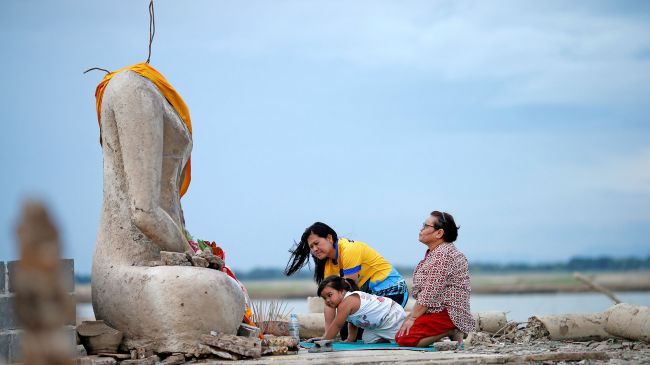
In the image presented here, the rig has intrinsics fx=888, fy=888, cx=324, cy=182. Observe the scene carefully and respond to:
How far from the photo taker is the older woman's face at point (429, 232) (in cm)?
876

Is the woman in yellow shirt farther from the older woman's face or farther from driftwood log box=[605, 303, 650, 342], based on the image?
driftwood log box=[605, 303, 650, 342]

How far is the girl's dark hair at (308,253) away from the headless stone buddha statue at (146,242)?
1686mm

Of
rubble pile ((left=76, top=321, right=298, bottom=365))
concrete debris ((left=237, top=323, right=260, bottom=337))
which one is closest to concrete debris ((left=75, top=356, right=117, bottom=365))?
rubble pile ((left=76, top=321, right=298, bottom=365))

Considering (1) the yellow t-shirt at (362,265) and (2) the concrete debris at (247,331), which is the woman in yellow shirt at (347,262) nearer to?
(1) the yellow t-shirt at (362,265)

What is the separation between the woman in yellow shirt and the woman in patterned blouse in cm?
83

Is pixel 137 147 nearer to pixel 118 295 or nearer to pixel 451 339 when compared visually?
pixel 118 295

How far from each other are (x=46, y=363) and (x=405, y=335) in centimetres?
631

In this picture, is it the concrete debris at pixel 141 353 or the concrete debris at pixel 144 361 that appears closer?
the concrete debris at pixel 144 361

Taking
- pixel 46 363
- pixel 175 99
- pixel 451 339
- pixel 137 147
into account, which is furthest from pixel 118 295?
pixel 46 363

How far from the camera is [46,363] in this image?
2.44m

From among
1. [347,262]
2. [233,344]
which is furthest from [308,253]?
[233,344]

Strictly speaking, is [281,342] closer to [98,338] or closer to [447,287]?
[98,338]

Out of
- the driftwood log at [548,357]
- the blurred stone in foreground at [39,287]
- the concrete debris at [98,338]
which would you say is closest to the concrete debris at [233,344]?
the concrete debris at [98,338]

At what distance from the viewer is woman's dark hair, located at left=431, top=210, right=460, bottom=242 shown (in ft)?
28.8
